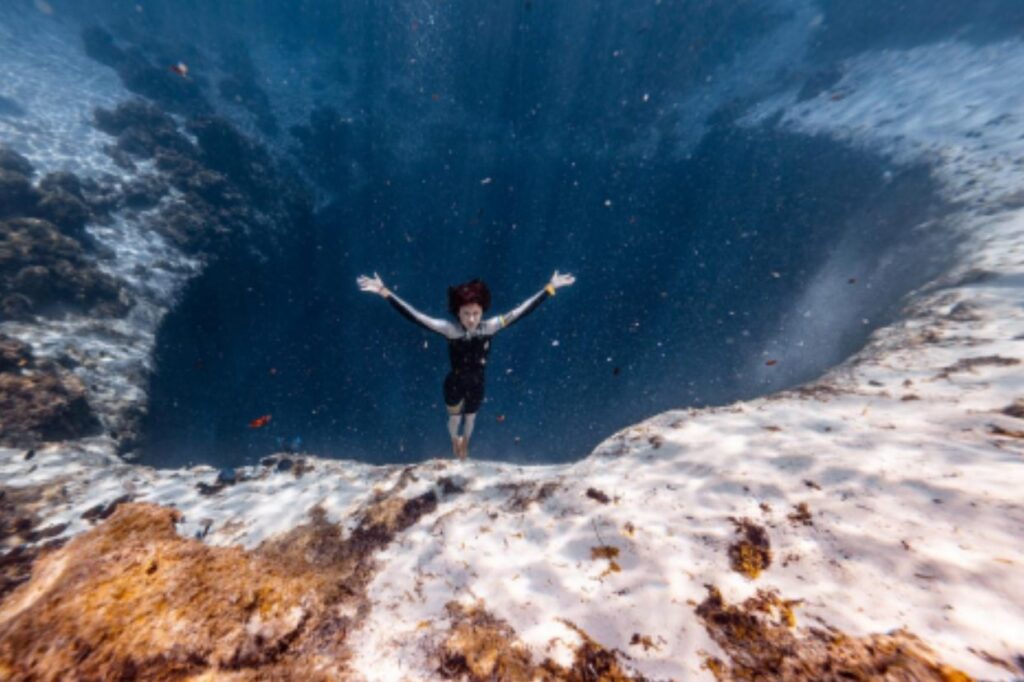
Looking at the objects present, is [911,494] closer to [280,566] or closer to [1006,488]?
[1006,488]

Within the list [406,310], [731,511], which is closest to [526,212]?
[406,310]

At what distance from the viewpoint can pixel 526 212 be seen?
22.0 m

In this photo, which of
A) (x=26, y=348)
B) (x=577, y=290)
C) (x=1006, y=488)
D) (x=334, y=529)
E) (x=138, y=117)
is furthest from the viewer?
(x=577, y=290)

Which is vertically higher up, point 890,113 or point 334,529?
point 890,113

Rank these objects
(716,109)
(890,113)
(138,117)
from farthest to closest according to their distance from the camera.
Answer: (716,109)
(138,117)
(890,113)

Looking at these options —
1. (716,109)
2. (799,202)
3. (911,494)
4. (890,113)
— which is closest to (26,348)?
(911,494)

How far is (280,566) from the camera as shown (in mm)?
2217

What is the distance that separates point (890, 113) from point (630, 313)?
11.1 metres

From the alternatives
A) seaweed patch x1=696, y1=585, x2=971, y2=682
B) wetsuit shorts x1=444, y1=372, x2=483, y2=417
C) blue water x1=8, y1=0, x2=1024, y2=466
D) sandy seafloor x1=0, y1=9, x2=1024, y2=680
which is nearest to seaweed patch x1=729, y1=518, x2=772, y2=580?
sandy seafloor x1=0, y1=9, x2=1024, y2=680

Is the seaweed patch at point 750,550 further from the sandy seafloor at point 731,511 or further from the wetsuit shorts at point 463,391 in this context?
the wetsuit shorts at point 463,391

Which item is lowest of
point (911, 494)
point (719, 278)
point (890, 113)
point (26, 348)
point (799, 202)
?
point (911, 494)

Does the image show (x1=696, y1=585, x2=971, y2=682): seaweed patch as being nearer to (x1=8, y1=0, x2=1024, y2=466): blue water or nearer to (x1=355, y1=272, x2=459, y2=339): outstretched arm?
(x1=355, y1=272, x2=459, y2=339): outstretched arm

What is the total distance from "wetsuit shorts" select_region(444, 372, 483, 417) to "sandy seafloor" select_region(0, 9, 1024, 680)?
4.00ft

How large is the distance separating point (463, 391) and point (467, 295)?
1358mm
